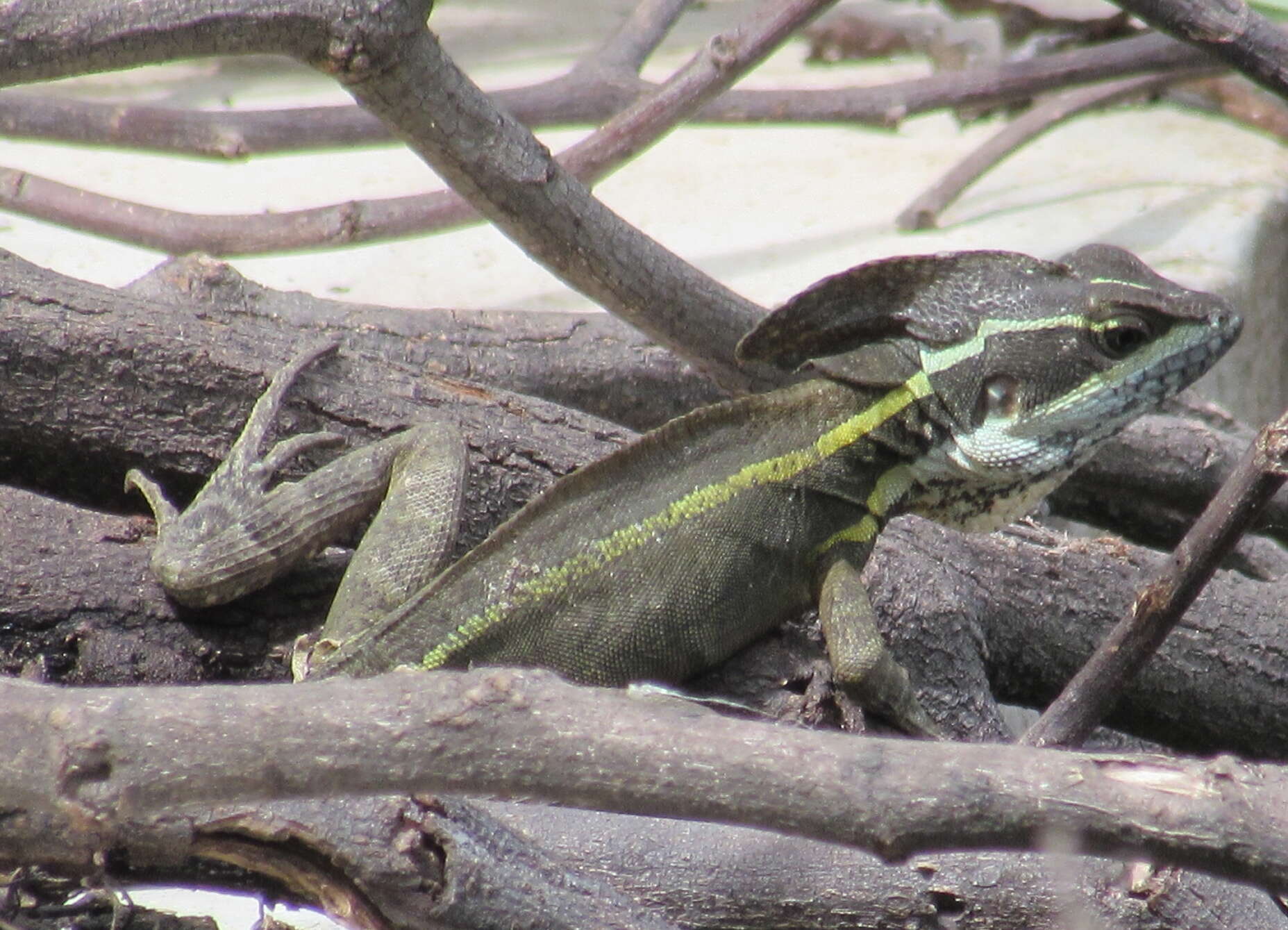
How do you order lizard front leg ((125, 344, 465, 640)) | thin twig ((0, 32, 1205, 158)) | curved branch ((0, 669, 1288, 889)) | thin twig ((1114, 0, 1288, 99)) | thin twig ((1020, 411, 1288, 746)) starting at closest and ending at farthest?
curved branch ((0, 669, 1288, 889)), thin twig ((1020, 411, 1288, 746)), lizard front leg ((125, 344, 465, 640)), thin twig ((1114, 0, 1288, 99)), thin twig ((0, 32, 1205, 158))

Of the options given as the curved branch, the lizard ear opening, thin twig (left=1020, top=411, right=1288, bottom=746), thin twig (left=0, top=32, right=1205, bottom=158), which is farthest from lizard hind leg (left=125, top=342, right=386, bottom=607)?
thin twig (left=0, top=32, right=1205, bottom=158)

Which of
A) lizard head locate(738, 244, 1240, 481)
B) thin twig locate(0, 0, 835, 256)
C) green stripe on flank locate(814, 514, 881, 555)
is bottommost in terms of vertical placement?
green stripe on flank locate(814, 514, 881, 555)

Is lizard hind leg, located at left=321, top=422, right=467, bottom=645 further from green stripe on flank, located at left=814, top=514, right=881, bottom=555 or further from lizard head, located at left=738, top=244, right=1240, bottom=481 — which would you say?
green stripe on flank, located at left=814, top=514, right=881, bottom=555

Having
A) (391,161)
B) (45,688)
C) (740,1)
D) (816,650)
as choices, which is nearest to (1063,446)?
(816,650)

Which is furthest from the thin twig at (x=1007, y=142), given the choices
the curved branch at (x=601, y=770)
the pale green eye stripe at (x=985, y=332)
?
the curved branch at (x=601, y=770)

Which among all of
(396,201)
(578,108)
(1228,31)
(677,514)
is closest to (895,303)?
(677,514)
